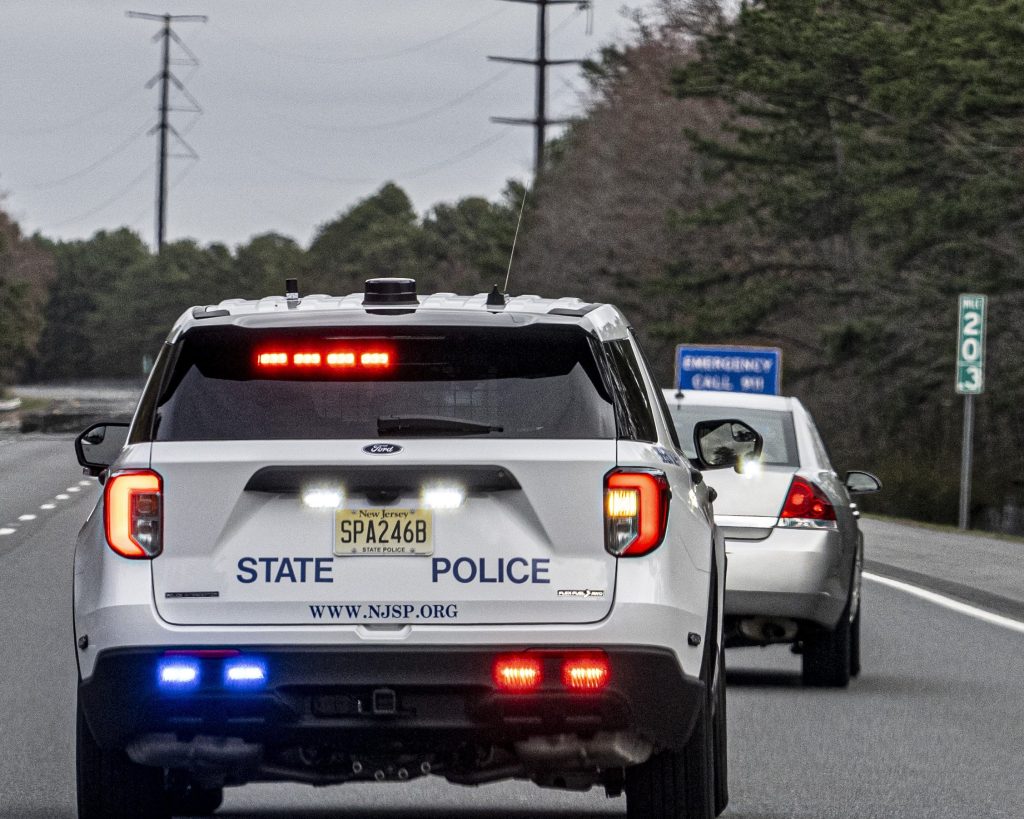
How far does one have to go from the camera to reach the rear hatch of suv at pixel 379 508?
233 inches

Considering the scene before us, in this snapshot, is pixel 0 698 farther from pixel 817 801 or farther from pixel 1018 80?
pixel 1018 80

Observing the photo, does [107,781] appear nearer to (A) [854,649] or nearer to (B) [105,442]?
(B) [105,442]

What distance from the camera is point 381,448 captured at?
5.93 meters

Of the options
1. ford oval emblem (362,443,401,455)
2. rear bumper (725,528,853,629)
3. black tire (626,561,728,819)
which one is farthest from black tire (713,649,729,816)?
rear bumper (725,528,853,629)

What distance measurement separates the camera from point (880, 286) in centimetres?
4541

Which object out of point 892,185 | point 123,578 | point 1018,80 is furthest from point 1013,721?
point 892,185

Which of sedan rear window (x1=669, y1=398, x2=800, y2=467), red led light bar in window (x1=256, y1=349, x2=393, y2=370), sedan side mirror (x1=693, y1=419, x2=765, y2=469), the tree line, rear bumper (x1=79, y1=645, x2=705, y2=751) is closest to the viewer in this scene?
rear bumper (x1=79, y1=645, x2=705, y2=751)

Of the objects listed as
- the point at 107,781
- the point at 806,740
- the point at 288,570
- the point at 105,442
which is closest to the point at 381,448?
the point at 288,570

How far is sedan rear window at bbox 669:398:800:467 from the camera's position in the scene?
12031mm

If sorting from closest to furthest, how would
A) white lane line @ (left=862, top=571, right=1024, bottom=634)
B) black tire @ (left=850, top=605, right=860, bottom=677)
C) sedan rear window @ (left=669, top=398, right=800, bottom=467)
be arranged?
1. sedan rear window @ (left=669, top=398, right=800, bottom=467)
2. black tire @ (left=850, top=605, right=860, bottom=677)
3. white lane line @ (left=862, top=571, right=1024, bottom=634)

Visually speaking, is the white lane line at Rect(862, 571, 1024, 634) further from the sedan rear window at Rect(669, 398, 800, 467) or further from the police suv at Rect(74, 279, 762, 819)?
the police suv at Rect(74, 279, 762, 819)

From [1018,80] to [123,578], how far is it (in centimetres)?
2841

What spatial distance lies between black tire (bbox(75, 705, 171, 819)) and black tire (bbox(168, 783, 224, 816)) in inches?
34.1

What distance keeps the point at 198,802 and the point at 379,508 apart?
7.21ft
